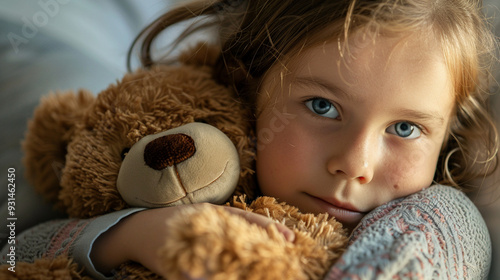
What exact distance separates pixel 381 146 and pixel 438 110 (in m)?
0.12

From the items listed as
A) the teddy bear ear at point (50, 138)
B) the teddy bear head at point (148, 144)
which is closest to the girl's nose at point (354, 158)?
the teddy bear head at point (148, 144)

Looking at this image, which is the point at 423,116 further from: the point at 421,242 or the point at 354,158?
the point at 421,242

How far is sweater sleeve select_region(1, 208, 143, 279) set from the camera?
65 cm

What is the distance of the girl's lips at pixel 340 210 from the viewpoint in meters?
0.71

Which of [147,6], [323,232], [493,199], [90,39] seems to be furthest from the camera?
[147,6]

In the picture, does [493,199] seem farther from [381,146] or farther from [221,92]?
[221,92]

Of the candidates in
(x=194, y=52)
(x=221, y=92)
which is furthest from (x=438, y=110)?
(x=194, y=52)

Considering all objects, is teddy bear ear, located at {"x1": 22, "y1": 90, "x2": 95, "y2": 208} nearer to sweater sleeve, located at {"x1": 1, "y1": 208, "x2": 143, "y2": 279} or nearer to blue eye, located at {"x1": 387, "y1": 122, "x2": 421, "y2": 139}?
sweater sleeve, located at {"x1": 1, "y1": 208, "x2": 143, "y2": 279}

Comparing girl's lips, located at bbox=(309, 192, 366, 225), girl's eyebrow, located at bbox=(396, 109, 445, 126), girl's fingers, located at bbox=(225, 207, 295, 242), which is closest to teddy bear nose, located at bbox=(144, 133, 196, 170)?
girl's fingers, located at bbox=(225, 207, 295, 242)

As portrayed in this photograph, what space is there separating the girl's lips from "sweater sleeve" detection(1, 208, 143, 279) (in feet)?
0.95

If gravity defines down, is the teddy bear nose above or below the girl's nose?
above

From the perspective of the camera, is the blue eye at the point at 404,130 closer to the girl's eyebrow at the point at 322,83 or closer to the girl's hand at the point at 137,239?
the girl's eyebrow at the point at 322,83

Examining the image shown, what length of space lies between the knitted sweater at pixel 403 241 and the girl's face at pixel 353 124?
5 centimetres

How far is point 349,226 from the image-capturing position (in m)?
0.73
